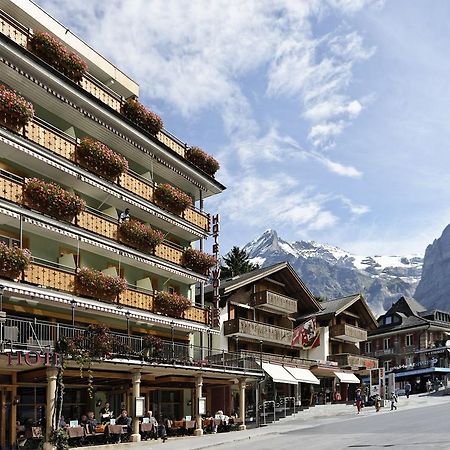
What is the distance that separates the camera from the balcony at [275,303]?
52.9 m

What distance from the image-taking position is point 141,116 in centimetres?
3744

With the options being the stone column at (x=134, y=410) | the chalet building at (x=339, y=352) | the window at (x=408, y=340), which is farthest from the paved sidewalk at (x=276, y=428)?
the window at (x=408, y=340)

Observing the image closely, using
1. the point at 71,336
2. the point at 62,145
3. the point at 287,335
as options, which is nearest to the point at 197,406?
the point at 71,336

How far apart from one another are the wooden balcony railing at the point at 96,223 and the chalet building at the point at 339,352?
22056mm

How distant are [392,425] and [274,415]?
10126 mm

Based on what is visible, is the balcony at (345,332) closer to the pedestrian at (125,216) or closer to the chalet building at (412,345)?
the chalet building at (412,345)

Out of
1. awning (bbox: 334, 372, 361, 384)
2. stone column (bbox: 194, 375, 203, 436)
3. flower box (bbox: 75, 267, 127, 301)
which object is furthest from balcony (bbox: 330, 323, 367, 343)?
flower box (bbox: 75, 267, 127, 301)

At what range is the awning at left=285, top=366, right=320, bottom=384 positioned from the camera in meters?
49.4

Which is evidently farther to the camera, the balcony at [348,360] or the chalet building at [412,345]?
the chalet building at [412,345]

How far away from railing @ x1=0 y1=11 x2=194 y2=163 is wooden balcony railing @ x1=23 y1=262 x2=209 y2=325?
8560 millimetres

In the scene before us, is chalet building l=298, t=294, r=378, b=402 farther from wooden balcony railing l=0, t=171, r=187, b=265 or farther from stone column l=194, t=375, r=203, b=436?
stone column l=194, t=375, r=203, b=436

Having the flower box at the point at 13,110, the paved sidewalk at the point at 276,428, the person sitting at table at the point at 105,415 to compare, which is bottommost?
the paved sidewalk at the point at 276,428

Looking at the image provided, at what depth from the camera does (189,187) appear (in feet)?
143

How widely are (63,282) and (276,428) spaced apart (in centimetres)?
1502
